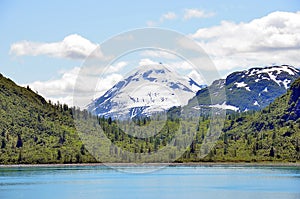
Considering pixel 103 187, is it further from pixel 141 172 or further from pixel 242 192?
pixel 141 172

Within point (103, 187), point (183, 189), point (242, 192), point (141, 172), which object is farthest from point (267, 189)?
point (141, 172)

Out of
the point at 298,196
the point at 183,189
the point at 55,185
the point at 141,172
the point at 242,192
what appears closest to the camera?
the point at 298,196

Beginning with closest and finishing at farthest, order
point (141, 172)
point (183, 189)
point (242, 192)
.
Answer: point (242, 192) < point (183, 189) < point (141, 172)

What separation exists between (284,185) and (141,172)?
7181 cm

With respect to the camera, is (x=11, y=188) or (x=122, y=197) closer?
(x=122, y=197)

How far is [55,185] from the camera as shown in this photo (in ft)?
381

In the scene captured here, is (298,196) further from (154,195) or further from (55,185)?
(55,185)

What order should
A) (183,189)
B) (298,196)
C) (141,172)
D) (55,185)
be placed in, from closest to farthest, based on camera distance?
(298,196) → (183,189) → (55,185) → (141,172)

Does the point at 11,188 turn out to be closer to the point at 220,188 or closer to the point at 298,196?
the point at 220,188

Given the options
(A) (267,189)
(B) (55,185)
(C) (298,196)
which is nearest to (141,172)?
(B) (55,185)

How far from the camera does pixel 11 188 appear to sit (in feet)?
352

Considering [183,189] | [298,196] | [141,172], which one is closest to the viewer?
[298,196]

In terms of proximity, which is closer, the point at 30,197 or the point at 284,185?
the point at 30,197

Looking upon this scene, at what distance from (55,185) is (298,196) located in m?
45.8
